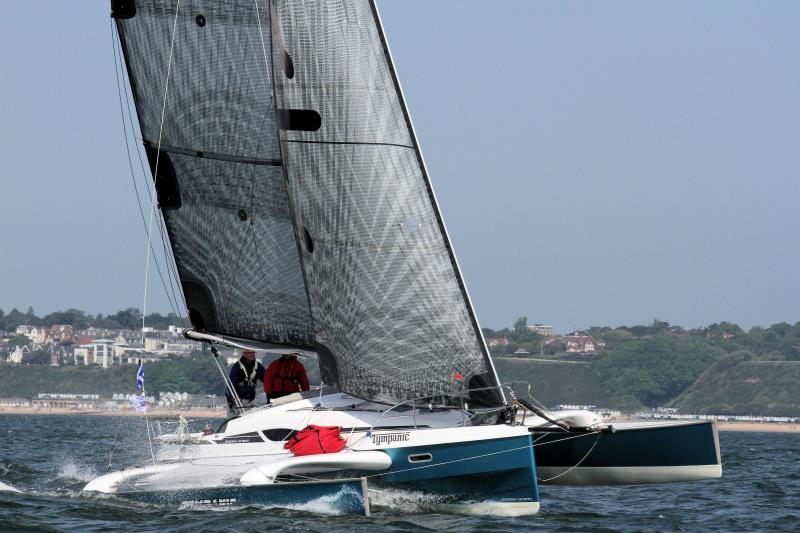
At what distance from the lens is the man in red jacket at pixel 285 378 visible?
1566 centimetres

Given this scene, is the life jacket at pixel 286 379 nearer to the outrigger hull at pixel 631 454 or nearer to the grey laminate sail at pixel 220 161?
the grey laminate sail at pixel 220 161

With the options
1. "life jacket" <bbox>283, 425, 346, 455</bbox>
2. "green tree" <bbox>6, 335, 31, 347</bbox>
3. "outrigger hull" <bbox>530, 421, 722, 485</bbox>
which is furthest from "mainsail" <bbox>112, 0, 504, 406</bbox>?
"green tree" <bbox>6, 335, 31, 347</bbox>

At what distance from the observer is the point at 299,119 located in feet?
46.2

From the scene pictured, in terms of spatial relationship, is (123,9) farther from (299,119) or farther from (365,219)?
(365,219)

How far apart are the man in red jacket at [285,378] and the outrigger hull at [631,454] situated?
8.92ft

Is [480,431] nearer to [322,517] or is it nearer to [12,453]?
[322,517]

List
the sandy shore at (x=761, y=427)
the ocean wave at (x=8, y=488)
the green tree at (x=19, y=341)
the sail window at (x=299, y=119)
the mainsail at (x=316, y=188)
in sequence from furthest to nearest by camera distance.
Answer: the green tree at (x=19, y=341) → the sandy shore at (x=761, y=427) → the ocean wave at (x=8, y=488) → the sail window at (x=299, y=119) → the mainsail at (x=316, y=188)

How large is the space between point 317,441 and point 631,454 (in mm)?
3179

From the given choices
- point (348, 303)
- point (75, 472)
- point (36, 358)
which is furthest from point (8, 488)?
point (36, 358)

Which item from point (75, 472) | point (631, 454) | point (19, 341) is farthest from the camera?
point (19, 341)

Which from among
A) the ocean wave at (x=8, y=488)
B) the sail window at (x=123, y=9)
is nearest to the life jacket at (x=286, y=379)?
the ocean wave at (x=8, y=488)

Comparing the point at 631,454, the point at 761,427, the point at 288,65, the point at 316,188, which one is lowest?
the point at 761,427

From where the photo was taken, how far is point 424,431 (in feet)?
42.8

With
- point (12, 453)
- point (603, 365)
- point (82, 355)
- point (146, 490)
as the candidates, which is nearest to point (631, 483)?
point (146, 490)
